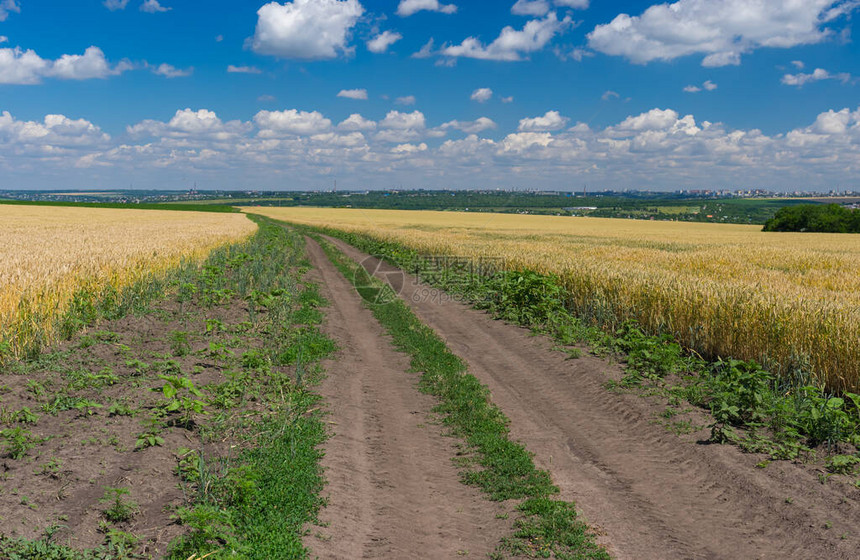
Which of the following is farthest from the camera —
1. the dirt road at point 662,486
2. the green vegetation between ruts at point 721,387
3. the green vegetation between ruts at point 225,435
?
the green vegetation between ruts at point 721,387

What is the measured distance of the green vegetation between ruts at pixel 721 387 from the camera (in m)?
7.25

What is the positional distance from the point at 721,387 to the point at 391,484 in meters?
6.33

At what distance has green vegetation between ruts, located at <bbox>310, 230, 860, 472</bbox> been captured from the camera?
725cm

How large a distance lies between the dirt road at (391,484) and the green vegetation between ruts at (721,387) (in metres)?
4.02

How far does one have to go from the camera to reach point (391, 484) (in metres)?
6.35

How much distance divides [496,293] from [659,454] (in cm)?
1209

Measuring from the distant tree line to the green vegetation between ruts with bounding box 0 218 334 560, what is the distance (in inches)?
3528

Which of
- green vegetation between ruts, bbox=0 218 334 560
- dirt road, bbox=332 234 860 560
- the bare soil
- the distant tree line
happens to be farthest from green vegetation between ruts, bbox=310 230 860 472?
the distant tree line

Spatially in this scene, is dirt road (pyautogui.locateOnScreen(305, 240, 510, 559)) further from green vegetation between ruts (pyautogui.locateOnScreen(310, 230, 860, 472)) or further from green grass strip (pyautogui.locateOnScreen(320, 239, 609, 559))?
green vegetation between ruts (pyautogui.locateOnScreen(310, 230, 860, 472))

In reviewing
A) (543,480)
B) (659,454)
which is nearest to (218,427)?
(543,480)

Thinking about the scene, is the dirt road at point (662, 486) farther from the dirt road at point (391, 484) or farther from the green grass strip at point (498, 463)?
the dirt road at point (391, 484)

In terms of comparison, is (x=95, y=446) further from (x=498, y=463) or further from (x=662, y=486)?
(x=662, y=486)

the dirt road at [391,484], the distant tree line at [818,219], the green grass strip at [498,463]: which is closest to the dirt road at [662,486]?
the green grass strip at [498,463]

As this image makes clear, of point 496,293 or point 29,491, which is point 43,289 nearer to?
point 29,491
